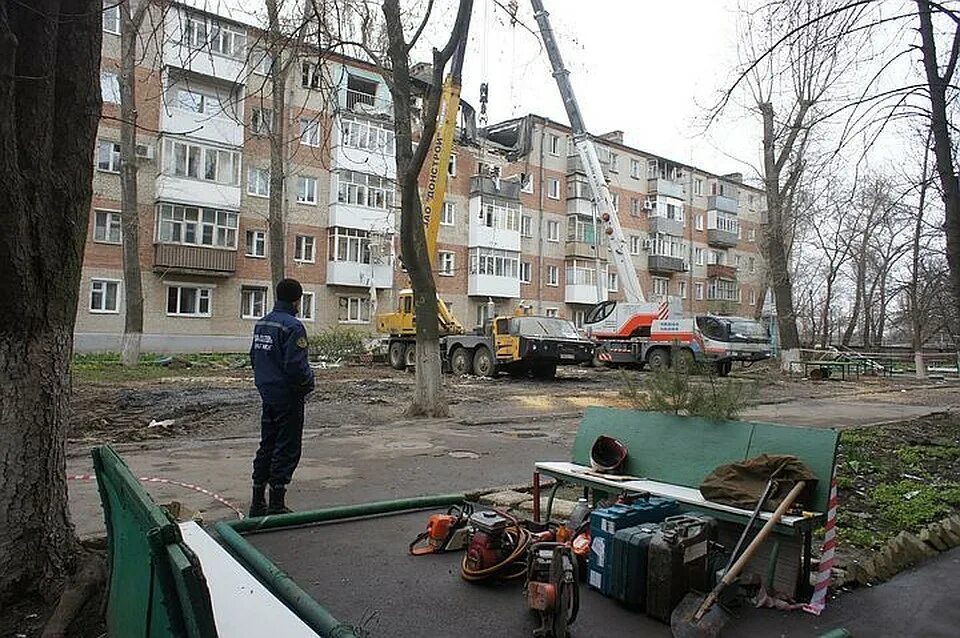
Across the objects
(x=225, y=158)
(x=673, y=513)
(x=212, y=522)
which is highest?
(x=225, y=158)

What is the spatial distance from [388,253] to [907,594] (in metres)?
33.2

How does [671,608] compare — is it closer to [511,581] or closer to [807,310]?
[511,581]

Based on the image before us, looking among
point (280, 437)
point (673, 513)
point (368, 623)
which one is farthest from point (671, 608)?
point (280, 437)

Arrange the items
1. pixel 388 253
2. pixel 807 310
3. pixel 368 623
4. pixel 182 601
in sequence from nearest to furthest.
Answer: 1. pixel 182 601
2. pixel 368 623
3. pixel 388 253
4. pixel 807 310

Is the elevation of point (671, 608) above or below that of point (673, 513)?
below

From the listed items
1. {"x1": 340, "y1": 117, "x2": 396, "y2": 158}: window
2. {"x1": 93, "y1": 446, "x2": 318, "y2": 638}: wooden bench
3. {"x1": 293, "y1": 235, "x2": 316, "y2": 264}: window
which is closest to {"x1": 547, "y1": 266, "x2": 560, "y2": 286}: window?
{"x1": 340, "y1": 117, "x2": 396, "y2": 158}: window

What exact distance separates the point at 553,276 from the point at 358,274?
596 inches

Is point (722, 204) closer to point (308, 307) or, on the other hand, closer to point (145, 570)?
point (308, 307)

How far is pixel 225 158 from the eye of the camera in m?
31.7

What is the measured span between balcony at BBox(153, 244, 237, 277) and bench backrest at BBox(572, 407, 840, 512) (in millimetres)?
28055

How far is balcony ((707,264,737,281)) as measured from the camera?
55.9 metres

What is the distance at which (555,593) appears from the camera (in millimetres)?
3256

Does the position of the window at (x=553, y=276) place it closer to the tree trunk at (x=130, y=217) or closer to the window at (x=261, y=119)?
the tree trunk at (x=130, y=217)

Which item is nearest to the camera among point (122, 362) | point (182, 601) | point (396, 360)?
point (182, 601)
